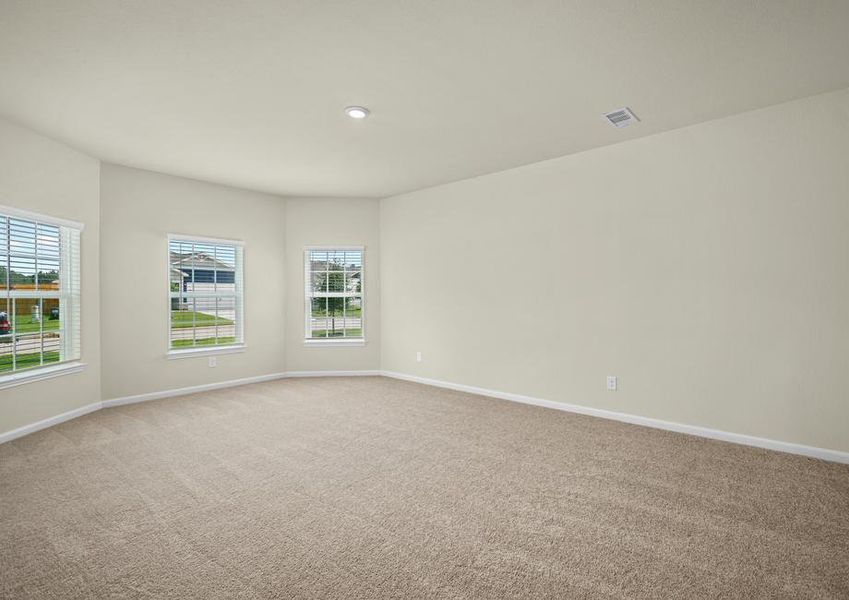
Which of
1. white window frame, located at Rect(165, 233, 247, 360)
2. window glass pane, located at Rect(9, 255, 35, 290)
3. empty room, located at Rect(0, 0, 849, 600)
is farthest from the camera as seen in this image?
white window frame, located at Rect(165, 233, 247, 360)

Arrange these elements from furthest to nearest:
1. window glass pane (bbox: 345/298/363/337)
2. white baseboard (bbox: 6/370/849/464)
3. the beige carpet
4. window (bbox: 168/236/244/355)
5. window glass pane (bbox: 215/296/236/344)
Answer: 1. window glass pane (bbox: 345/298/363/337)
2. window glass pane (bbox: 215/296/236/344)
3. window (bbox: 168/236/244/355)
4. white baseboard (bbox: 6/370/849/464)
5. the beige carpet

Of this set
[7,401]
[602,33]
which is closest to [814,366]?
[602,33]

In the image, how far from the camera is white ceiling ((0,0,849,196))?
2232 mm

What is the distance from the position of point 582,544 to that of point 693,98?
3.14 m

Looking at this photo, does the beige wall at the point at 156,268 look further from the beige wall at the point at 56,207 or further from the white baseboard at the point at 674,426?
the white baseboard at the point at 674,426

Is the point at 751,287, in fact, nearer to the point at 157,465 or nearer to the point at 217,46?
the point at 217,46

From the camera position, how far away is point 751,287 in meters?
3.49

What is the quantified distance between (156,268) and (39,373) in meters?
1.62

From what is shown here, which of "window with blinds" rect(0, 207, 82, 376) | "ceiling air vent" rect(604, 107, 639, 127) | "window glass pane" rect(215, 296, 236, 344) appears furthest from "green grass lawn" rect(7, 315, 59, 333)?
"ceiling air vent" rect(604, 107, 639, 127)

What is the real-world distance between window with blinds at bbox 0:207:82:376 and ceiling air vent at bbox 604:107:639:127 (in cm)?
504

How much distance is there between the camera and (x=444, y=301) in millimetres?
5711

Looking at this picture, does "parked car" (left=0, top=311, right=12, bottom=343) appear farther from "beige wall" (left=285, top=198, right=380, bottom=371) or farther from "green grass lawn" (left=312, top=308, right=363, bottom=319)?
"green grass lawn" (left=312, top=308, right=363, bottom=319)

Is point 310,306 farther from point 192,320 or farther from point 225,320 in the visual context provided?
point 192,320

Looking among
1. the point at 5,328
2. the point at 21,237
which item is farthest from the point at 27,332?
the point at 21,237
